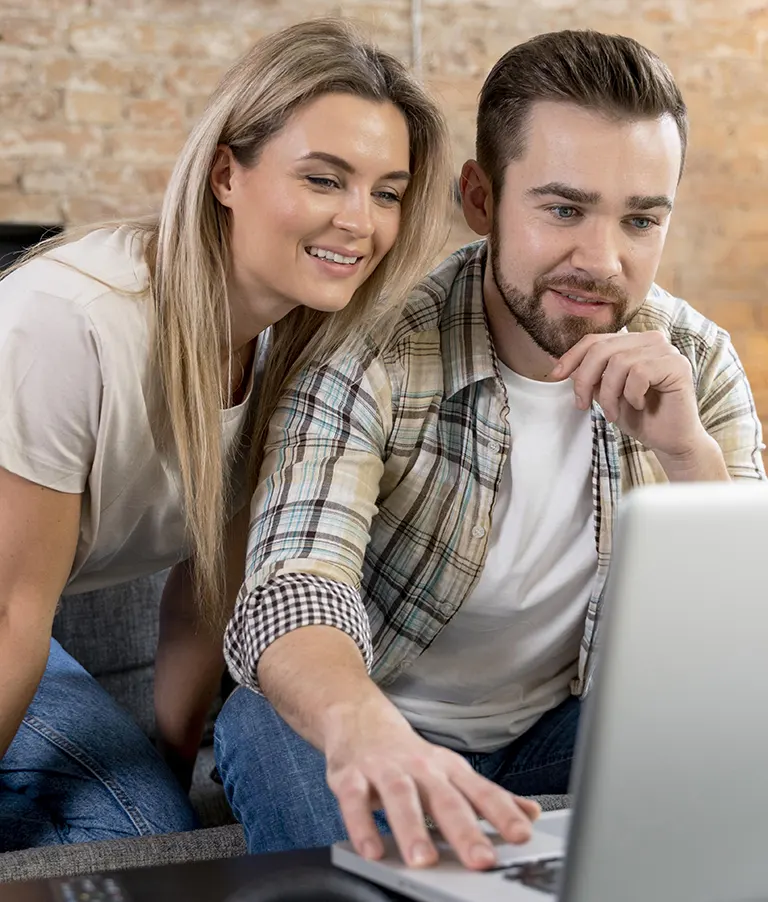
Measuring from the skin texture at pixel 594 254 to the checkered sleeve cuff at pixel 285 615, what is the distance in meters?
0.40

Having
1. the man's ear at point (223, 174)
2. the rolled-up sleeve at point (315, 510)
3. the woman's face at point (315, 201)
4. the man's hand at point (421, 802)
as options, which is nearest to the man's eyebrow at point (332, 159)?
the woman's face at point (315, 201)

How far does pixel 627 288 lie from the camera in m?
1.54

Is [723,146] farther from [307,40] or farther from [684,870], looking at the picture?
[684,870]

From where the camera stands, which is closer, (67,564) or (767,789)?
(767,789)

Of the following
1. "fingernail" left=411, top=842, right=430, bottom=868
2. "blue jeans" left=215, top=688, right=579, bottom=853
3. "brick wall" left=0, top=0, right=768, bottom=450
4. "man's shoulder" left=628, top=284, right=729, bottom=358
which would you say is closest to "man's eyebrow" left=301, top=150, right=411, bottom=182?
"man's shoulder" left=628, top=284, right=729, bottom=358

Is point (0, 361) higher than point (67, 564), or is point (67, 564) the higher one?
point (0, 361)

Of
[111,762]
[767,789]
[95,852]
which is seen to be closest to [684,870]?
[767,789]

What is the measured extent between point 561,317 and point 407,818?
0.86 meters

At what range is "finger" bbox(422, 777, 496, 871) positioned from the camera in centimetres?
80

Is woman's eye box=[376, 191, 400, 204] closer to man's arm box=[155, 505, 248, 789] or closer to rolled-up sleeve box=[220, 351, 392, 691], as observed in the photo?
rolled-up sleeve box=[220, 351, 392, 691]

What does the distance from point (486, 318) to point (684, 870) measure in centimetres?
104

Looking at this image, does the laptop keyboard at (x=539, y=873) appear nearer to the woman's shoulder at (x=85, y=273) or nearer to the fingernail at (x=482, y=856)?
the fingernail at (x=482, y=856)

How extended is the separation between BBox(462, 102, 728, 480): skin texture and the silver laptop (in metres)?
0.78

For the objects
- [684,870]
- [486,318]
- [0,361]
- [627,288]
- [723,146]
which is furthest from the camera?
[723,146]
